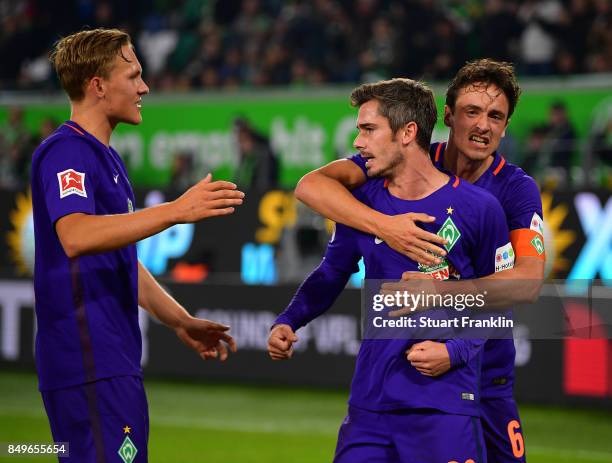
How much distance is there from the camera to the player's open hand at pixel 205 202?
3.95m

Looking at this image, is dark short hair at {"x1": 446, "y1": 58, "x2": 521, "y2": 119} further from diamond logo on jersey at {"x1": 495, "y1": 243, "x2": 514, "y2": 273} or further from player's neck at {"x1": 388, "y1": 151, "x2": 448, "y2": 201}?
diamond logo on jersey at {"x1": 495, "y1": 243, "x2": 514, "y2": 273}

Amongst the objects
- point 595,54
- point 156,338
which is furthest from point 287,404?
point 595,54

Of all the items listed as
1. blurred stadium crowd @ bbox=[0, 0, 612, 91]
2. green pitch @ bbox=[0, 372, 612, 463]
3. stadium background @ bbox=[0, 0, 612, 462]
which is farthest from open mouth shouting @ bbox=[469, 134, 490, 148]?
blurred stadium crowd @ bbox=[0, 0, 612, 91]

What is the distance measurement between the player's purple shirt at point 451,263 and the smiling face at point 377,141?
0.48ft

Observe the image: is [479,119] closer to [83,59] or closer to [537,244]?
[537,244]

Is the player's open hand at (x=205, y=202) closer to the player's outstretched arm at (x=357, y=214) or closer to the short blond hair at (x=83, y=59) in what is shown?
the player's outstretched arm at (x=357, y=214)

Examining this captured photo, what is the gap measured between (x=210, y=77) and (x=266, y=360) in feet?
19.2

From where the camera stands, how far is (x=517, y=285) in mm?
4336

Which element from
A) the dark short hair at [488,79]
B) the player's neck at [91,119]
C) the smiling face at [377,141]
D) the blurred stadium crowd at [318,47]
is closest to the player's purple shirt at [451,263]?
the smiling face at [377,141]

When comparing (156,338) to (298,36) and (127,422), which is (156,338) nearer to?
(298,36)

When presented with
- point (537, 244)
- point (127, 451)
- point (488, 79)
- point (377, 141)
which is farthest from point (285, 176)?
point (127, 451)

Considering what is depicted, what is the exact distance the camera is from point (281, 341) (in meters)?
4.47

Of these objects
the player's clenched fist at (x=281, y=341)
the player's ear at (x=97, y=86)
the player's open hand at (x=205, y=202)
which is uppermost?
the player's ear at (x=97, y=86)

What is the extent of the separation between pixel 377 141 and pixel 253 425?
574 centimetres
